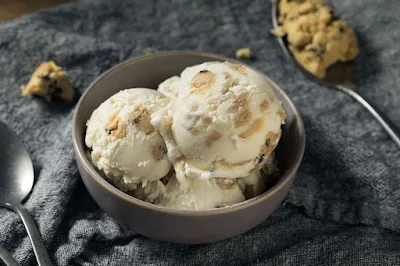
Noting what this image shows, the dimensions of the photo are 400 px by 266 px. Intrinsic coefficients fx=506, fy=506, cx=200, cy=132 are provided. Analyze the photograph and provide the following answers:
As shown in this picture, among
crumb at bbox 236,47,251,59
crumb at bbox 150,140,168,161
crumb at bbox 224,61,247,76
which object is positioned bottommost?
crumb at bbox 236,47,251,59

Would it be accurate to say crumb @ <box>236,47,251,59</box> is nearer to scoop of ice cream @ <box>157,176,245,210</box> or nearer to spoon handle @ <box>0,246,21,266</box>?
scoop of ice cream @ <box>157,176,245,210</box>

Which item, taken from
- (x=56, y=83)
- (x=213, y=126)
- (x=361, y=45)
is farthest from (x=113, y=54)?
(x=361, y=45)

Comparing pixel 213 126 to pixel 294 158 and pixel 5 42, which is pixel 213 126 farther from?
pixel 5 42

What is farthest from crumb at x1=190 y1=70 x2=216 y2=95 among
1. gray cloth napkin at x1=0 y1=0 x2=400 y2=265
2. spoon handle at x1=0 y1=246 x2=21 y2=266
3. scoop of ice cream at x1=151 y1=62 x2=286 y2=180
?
spoon handle at x1=0 y1=246 x2=21 y2=266

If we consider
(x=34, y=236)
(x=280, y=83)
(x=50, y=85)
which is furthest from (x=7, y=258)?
(x=280, y=83)

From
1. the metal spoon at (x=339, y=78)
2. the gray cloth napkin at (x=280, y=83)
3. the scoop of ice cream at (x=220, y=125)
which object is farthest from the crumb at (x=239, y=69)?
the metal spoon at (x=339, y=78)
